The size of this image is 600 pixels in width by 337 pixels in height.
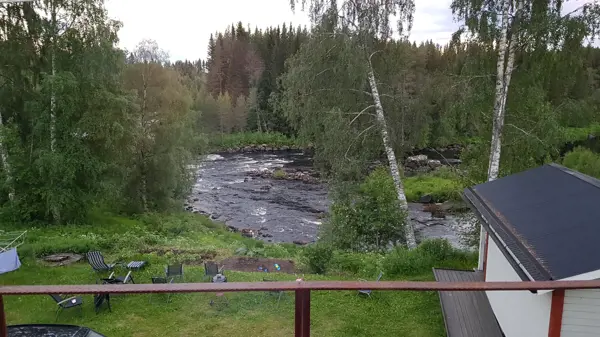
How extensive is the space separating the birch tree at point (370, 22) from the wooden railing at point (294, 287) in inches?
457

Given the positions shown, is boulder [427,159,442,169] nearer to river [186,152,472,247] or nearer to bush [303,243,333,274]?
river [186,152,472,247]

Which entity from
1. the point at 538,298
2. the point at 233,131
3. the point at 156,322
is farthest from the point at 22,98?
the point at 233,131

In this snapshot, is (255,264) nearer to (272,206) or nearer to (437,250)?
(437,250)

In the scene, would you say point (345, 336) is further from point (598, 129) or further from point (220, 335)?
point (598, 129)

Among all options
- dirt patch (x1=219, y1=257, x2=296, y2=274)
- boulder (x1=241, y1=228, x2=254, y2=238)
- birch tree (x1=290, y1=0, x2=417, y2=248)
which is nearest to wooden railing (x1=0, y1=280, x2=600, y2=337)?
dirt patch (x1=219, y1=257, x2=296, y2=274)

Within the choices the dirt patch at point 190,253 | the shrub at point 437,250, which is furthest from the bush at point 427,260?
the dirt patch at point 190,253

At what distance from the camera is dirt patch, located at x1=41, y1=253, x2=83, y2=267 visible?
11461 mm

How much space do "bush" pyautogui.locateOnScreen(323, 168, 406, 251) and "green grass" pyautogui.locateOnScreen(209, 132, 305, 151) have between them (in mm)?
29736

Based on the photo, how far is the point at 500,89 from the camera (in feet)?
37.5

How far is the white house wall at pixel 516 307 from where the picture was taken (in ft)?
17.0

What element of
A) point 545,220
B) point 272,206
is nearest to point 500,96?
point 545,220

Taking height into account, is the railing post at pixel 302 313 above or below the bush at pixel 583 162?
above

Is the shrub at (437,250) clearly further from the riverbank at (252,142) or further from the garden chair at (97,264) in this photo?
the riverbank at (252,142)

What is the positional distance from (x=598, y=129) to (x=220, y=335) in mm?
40335
